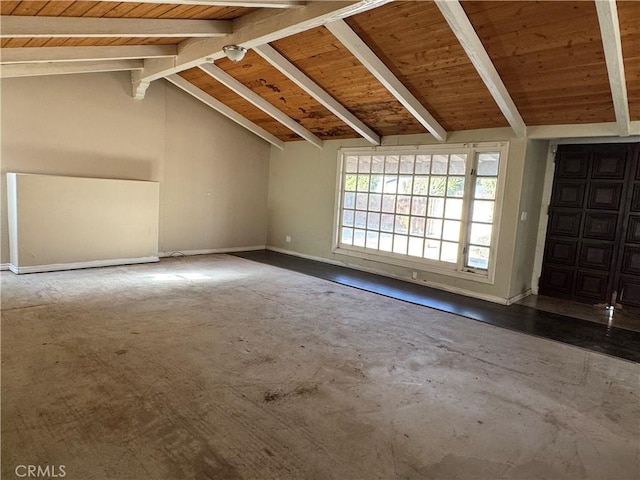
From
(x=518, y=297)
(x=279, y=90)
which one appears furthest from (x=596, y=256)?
(x=279, y=90)

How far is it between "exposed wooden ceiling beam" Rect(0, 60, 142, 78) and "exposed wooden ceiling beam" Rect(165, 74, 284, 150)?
0.79m

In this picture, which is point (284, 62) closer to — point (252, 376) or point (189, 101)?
point (189, 101)

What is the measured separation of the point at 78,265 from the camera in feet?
17.6

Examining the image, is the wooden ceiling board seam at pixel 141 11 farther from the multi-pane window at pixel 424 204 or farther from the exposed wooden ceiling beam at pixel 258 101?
the multi-pane window at pixel 424 204

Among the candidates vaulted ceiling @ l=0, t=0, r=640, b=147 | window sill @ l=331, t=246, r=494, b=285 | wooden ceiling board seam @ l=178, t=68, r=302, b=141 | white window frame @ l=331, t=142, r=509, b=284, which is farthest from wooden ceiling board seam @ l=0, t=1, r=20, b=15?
window sill @ l=331, t=246, r=494, b=285

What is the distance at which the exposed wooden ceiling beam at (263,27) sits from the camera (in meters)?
3.18

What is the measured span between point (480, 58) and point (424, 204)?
245 centimetres

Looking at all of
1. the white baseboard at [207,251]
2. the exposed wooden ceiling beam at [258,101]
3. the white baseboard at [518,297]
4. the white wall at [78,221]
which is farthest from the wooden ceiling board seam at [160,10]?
the white baseboard at [518,297]

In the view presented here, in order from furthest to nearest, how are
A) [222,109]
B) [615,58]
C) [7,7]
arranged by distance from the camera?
[222,109], [615,58], [7,7]

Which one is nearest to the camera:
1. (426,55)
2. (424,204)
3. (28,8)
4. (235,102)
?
(28,8)

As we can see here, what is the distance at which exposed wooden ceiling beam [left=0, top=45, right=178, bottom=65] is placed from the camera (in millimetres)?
3932

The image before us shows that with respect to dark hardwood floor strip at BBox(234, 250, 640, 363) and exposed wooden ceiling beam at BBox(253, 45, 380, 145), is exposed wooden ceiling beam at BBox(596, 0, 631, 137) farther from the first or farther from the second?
exposed wooden ceiling beam at BBox(253, 45, 380, 145)

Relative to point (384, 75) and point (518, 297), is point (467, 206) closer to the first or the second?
point (518, 297)

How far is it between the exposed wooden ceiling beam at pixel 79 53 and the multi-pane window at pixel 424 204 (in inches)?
127
